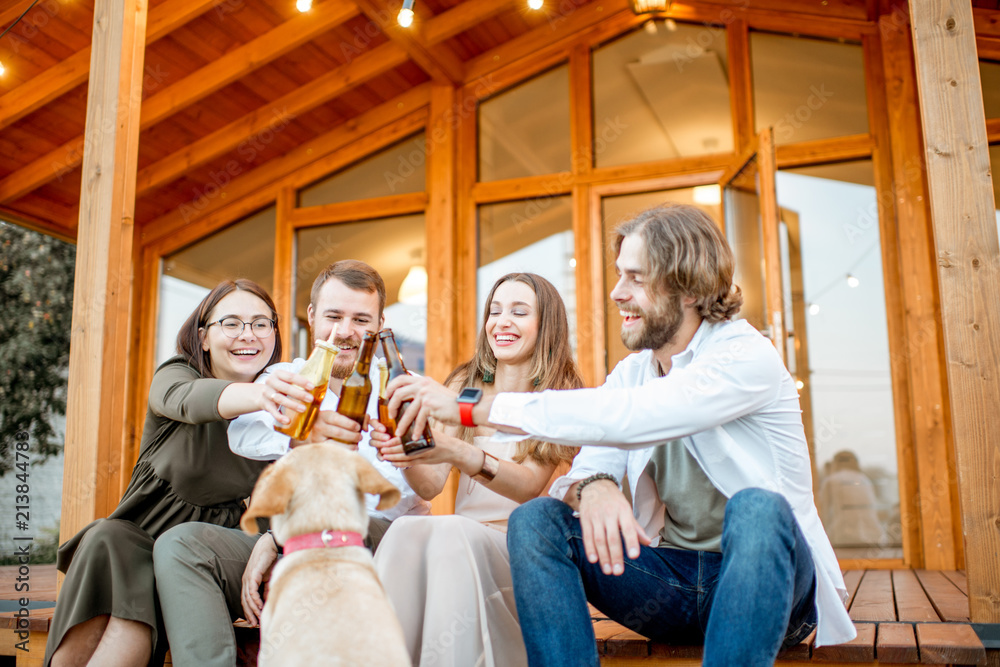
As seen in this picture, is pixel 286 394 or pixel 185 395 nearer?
pixel 286 394

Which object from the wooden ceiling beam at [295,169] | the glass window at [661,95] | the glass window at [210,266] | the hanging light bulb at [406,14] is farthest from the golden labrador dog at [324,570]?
the glass window at [210,266]

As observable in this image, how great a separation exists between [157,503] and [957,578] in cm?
389

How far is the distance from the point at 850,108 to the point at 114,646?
521 cm

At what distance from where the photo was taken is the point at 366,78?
229 inches

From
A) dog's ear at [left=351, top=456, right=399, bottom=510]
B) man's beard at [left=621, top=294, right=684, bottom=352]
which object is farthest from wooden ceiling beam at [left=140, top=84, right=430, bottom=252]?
dog's ear at [left=351, top=456, right=399, bottom=510]

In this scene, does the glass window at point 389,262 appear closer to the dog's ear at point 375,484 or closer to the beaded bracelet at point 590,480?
the beaded bracelet at point 590,480

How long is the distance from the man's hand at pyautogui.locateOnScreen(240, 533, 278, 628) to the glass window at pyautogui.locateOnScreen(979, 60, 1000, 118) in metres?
4.98

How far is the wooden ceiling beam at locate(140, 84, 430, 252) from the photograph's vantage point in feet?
20.4

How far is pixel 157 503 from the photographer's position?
2457mm

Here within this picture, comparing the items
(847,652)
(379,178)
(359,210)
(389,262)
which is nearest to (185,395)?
(847,652)

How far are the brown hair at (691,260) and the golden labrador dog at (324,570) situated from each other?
0.93 meters

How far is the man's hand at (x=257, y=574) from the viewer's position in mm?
2197

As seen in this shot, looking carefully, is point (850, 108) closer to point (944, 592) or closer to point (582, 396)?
point (944, 592)

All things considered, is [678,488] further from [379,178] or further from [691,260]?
[379,178]
